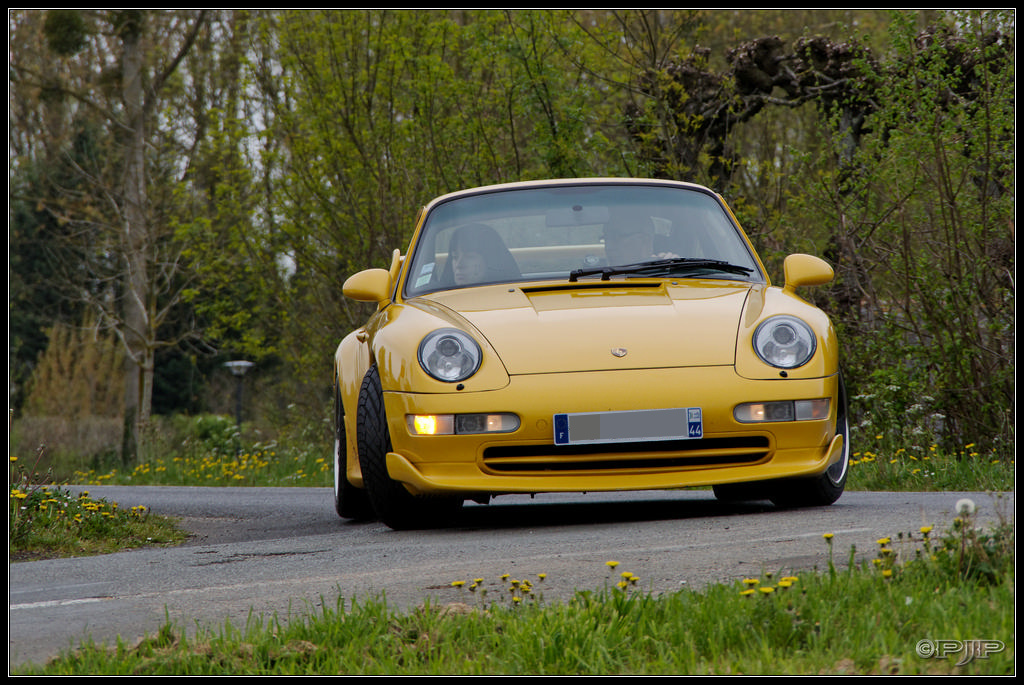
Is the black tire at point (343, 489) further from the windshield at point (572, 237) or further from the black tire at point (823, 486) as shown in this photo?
the black tire at point (823, 486)

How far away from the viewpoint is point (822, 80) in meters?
13.1

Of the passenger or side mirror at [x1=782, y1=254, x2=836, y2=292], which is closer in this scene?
side mirror at [x1=782, y1=254, x2=836, y2=292]

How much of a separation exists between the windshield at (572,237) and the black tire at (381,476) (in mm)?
944

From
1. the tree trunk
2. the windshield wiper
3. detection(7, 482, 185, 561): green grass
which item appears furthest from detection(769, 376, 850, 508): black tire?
the tree trunk

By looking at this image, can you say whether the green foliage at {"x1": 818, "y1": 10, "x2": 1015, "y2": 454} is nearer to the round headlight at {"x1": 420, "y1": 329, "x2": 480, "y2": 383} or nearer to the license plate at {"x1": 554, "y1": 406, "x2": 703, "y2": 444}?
the license plate at {"x1": 554, "y1": 406, "x2": 703, "y2": 444}

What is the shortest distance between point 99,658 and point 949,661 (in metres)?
2.03

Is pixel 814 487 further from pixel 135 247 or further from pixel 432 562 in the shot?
pixel 135 247

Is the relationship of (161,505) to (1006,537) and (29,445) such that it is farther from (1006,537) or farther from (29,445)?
(29,445)

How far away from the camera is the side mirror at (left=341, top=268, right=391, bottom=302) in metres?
6.10

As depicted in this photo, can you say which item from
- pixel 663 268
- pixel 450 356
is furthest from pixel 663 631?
pixel 663 268

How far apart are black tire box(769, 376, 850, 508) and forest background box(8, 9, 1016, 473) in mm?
2755

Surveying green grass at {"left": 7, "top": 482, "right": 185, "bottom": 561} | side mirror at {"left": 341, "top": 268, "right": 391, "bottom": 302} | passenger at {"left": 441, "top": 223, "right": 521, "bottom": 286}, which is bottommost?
green grass at {"left": 7, "top": 482, "right": 185, "bottom": 561}

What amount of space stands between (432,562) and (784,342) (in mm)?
1762

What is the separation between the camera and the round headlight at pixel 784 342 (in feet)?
16.8
